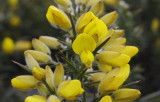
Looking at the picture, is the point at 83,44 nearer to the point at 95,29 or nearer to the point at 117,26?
the point at 95,29

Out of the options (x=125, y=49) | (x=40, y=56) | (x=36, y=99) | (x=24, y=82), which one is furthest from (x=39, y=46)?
(x=125, y=49)

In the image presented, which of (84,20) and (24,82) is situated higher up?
(84,20)

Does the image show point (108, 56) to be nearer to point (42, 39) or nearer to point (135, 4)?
point (42, 39)

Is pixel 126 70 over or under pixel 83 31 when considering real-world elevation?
under

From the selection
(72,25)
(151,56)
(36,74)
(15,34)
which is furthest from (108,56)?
(15,34)

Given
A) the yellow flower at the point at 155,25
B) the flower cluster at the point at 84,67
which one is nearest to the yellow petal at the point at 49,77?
the flower cluster at the point at 84,67

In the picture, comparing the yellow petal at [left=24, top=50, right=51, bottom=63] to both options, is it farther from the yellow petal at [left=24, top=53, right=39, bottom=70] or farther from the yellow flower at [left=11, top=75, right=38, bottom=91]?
the yellow flower at [left=11, top=75, right=38, bottom=91]

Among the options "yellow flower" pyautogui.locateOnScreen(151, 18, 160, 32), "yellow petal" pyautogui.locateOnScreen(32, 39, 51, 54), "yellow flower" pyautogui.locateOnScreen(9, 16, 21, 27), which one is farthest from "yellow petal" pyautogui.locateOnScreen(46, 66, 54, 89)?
"yellow flower" pyautogui.locateOnScreen(9, 16, 21, 27)
